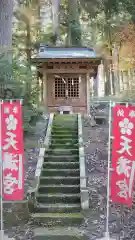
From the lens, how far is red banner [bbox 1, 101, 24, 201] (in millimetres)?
6969

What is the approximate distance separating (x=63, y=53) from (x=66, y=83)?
1.67m

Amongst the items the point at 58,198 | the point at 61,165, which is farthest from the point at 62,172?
the point at 58,198

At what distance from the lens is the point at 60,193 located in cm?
927

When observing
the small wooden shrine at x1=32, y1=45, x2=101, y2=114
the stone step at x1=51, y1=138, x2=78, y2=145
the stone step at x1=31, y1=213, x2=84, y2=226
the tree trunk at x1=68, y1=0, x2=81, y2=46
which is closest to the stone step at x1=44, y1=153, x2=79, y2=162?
the stone step at x1=51, y1=138, x2=78, y2=145

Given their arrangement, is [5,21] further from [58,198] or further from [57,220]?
[57,220]

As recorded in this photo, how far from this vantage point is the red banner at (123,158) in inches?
268

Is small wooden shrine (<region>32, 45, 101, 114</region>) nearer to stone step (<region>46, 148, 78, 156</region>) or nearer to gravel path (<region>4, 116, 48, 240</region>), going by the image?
gravel path (<region>4, 116, 48, 240</region>)

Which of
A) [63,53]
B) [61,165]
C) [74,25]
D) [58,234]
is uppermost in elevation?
[74,25]

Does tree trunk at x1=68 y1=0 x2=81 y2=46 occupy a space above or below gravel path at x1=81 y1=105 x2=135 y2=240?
above

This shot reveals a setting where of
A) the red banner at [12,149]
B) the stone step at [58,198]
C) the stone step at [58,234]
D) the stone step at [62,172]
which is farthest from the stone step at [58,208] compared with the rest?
the stone step at [62,172]

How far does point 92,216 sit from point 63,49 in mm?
12241

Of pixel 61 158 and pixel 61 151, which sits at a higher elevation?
pixel 61 151

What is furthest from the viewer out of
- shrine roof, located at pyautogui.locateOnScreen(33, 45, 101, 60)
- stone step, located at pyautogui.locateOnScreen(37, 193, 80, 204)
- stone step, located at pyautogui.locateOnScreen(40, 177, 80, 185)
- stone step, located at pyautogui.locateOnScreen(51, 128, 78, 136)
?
shrine roof, located at pyautogui.locateOnScreen(33, 45, 101, 60)

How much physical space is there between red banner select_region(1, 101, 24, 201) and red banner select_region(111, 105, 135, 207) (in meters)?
1.84
